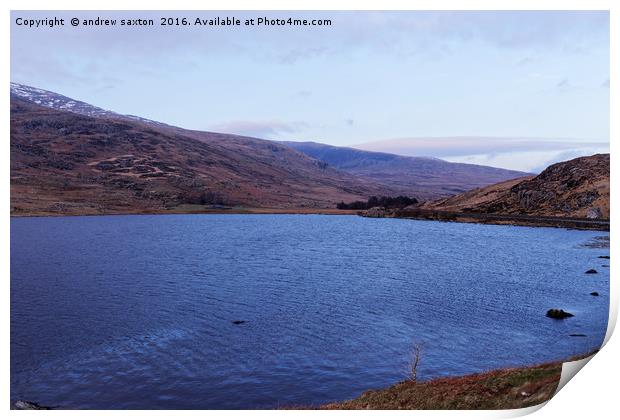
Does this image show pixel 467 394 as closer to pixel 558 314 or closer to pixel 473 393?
pixel 473 393

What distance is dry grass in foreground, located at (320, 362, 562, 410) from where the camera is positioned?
31.0 meters

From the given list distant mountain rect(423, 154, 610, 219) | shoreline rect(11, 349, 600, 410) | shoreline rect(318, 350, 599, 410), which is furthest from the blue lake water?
distant mountain rect(423, 154, 610, 219)

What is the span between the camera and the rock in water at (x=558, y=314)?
56.5 m

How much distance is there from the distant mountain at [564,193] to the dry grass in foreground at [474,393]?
141 m

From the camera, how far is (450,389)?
1312 inches

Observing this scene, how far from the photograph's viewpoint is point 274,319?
55.7m

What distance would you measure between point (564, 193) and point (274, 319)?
483 ft

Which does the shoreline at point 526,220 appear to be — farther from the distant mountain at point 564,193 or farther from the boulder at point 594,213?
the distant mountain at point 564,193

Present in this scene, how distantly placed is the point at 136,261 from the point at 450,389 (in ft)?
244

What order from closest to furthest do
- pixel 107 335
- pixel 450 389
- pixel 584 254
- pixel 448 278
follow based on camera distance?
pixel 450 389 → pixel 107 335 → pixel 448 278 → pixel 584 254
